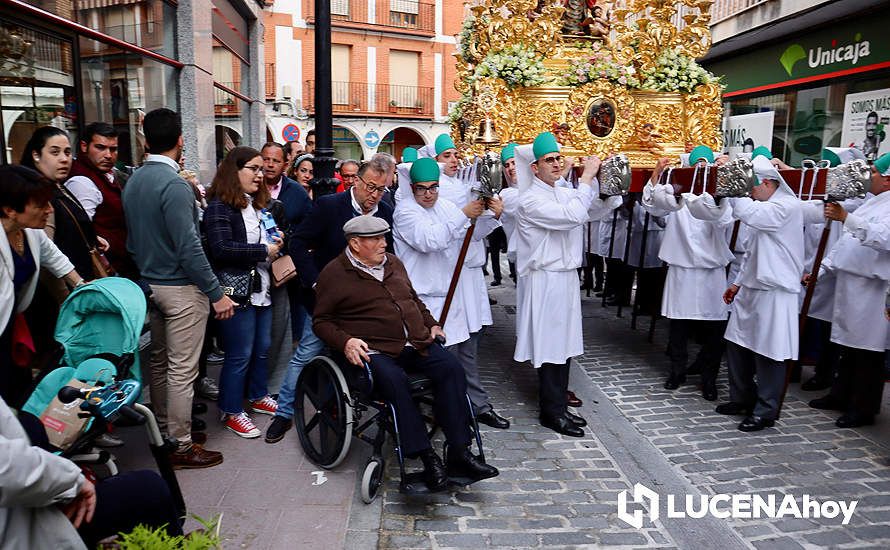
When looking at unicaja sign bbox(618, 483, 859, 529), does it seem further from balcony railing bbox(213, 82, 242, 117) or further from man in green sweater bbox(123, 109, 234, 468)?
balcony railing bbox(213, 82, 242, 117)

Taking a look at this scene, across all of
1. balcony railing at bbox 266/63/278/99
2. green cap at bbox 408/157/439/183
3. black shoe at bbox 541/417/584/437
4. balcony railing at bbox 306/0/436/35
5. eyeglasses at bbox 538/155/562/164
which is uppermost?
balcony railing at bbox 306/0/436/35

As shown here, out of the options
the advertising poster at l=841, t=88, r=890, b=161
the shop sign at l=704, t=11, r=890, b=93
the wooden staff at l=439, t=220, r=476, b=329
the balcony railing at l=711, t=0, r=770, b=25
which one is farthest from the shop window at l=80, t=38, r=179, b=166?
the balcony railing at l=711, t=0, r=770, b=25

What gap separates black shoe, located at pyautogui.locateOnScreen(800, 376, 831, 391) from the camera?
6.25m

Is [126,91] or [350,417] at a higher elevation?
[126,91]

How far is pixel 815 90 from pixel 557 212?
1068 centimetres

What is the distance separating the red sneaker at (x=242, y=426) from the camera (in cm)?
485

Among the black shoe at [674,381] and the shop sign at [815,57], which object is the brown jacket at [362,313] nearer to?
the black shoe at [674,381]

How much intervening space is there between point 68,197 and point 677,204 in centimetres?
462

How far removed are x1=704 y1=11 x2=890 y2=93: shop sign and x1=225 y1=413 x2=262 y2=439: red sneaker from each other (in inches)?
340

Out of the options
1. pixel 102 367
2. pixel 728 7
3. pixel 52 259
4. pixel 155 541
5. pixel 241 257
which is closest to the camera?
pixel 155 541

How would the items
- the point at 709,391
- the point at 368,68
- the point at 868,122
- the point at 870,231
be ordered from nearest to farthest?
the point at 870,231, the point at 709,391, the point at 868,122, the point at 368,68

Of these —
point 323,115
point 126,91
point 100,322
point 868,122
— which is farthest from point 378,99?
point 100,322

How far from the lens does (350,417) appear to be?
4098 millimetres

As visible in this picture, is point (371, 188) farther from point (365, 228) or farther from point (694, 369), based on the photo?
point (694, 369)
